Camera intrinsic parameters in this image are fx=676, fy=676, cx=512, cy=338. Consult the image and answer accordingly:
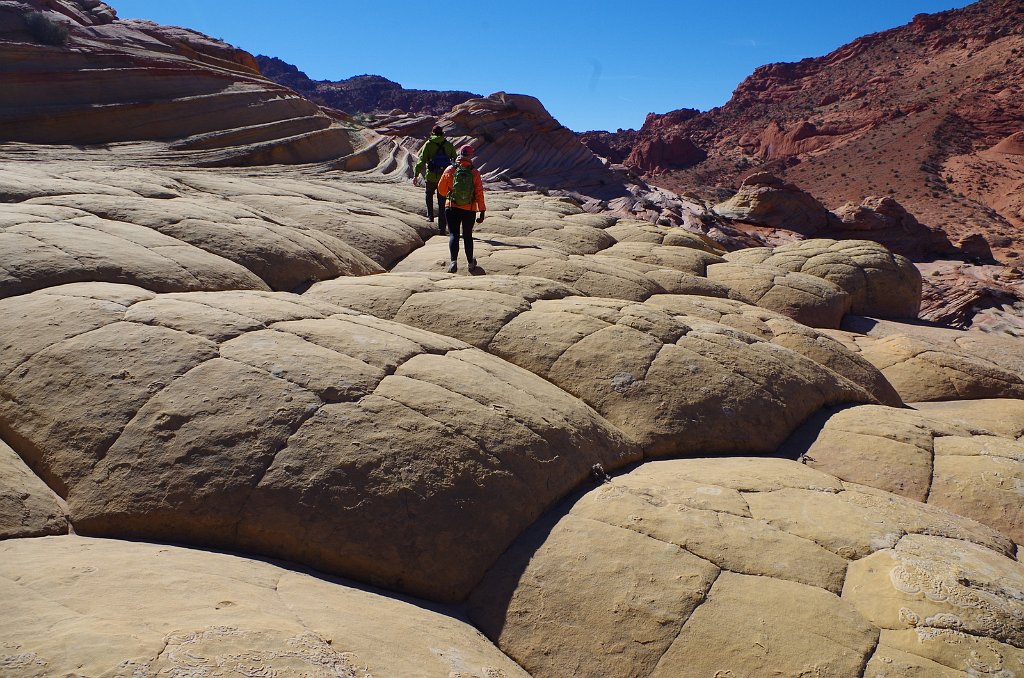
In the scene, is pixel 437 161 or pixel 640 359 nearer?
pixel 640 359

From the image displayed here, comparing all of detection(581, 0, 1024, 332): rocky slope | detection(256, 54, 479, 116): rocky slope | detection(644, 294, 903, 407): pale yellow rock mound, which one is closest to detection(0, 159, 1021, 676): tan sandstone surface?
detection(644, 294, 903, 407): pale yellow rock mound

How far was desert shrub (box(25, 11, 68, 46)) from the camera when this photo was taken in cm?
1402

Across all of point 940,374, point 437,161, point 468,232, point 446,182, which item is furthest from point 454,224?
point 940,374

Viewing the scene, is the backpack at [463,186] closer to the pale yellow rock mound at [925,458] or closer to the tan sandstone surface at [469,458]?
the tan sandstone surface at [469,458]

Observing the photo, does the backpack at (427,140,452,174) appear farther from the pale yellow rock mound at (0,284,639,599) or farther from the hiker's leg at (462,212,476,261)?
the pale yellow rock mound at (0,284,639,599)

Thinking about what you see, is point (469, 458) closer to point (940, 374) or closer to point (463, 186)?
point (463, 186)

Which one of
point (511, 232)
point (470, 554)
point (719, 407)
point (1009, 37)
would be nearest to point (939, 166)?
point (1009, 37)

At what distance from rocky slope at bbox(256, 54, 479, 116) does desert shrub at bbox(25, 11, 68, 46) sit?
198ft

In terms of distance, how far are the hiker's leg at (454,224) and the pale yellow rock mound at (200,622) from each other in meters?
5.72

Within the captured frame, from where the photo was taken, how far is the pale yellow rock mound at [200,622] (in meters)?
2.06

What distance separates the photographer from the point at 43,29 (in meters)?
14.1

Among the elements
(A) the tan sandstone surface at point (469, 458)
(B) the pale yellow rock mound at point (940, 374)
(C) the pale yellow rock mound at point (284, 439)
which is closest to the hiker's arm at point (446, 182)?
(A) the tan sandstone surface at point (469, 458)

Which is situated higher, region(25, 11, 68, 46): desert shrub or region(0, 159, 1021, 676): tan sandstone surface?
region(25, 11, 68, 46): desert shrub

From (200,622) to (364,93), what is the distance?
8609cm
